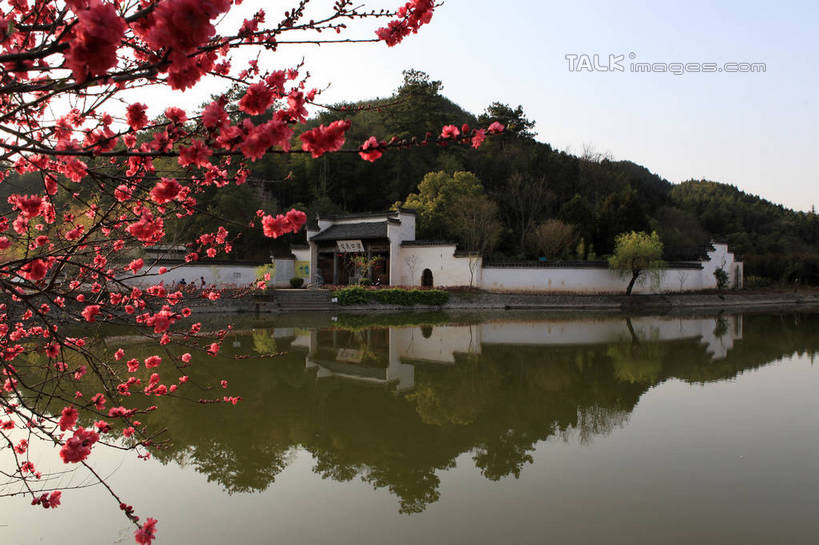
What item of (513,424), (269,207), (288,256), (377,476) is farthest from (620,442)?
(269,207)

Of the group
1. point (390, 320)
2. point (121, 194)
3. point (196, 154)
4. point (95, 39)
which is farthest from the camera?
point (390, 320)

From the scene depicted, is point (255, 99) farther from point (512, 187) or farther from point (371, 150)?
point (512, 187)

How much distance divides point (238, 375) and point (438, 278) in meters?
14.0

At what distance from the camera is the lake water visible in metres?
2.71

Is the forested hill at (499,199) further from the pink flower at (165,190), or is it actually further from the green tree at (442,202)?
the pink flower at (165,190)

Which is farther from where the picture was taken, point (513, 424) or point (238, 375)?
point (238, 375)

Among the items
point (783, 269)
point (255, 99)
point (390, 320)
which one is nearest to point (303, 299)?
point (390, 320)

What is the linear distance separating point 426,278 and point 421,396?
1486 centimetres

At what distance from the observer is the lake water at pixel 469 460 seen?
271cm

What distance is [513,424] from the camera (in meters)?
4.43

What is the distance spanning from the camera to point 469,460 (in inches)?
142

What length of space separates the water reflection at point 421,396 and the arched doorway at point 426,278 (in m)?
9.40

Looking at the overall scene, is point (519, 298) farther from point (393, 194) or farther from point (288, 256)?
point (393, 194)

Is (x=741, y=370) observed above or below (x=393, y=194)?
below
